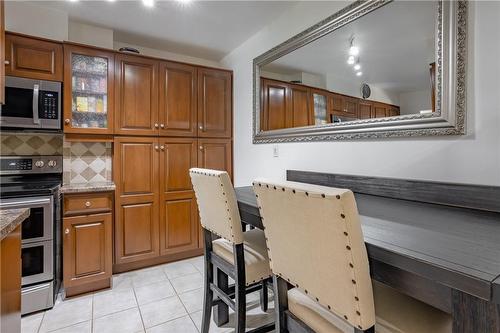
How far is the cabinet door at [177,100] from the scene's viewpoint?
274 cm

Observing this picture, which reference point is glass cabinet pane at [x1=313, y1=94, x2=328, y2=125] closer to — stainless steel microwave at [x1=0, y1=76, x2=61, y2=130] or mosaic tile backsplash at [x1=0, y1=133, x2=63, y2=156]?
stainless steel microwave at [x1=0, y1=76, x2=61, y2=130]

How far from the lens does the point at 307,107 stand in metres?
2.12

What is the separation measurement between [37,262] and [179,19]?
2285 millimetres

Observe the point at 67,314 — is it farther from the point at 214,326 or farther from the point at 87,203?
the point at 214,326

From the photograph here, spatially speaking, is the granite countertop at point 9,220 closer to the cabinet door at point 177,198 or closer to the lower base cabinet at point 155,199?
the lower base cabinet at point 155,199

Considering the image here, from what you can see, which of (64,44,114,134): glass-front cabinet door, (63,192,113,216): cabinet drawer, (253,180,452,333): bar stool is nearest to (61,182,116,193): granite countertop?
(63,192,113,216): cabinet drawer

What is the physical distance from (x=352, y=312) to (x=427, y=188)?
33.5 inches

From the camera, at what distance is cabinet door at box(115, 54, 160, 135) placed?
8.29 ft

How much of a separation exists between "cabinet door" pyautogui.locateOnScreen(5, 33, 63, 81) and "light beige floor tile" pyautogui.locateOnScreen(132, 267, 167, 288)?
1.88 meters

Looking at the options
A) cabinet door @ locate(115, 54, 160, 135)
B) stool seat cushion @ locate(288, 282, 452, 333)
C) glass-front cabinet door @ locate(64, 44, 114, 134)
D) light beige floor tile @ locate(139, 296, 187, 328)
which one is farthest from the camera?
cabinet door @ locate(115, 54, 160, 135)

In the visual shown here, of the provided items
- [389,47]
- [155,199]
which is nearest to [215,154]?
[155,199]

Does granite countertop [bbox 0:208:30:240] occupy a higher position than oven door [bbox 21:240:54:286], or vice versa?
granite countertop [bbox 0:208:30:240]

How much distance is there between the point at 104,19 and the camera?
2459 millimetres

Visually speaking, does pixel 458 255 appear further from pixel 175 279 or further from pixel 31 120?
pixel 31 120
